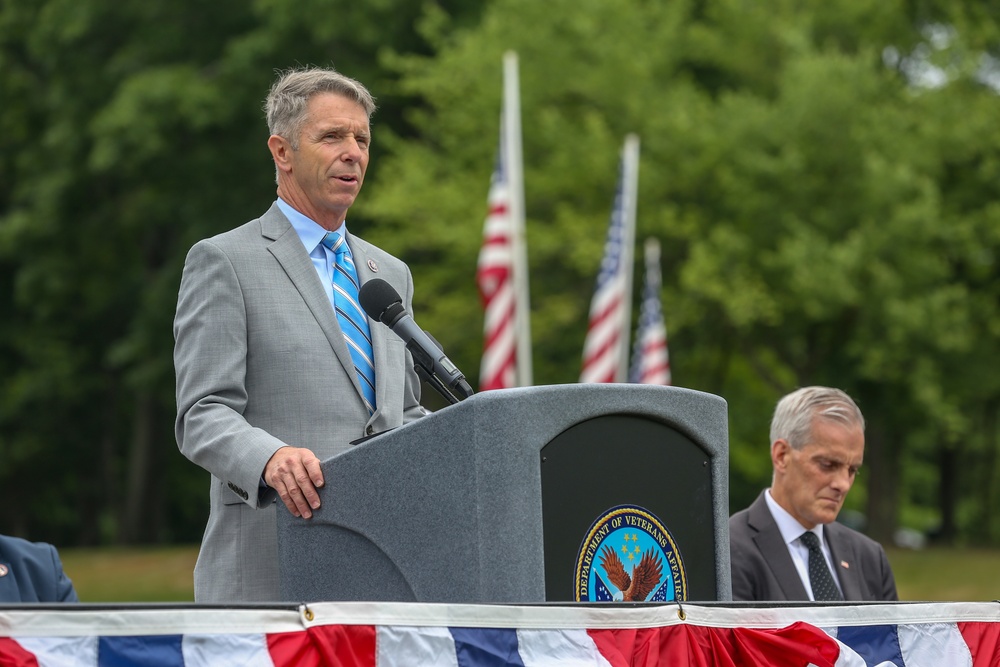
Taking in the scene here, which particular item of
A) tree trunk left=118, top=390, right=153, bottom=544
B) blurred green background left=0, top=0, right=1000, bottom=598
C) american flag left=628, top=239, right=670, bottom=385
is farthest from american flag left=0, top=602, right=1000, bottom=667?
tree trunk left=118, top=390, right=153, bottom=544

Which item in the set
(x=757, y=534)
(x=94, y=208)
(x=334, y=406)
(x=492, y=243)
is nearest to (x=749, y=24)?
(x=492, y=243)

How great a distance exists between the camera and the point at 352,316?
3.51 m

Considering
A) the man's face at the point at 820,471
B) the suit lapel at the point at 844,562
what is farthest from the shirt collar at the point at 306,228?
the suit lapel at the point at 844,562

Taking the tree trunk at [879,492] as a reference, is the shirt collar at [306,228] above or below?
below

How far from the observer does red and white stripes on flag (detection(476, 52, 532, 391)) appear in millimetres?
14906

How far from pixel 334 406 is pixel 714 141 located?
19.2 m

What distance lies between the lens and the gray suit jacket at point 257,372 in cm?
330

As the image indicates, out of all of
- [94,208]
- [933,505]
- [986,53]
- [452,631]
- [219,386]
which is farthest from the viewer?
[933,505]

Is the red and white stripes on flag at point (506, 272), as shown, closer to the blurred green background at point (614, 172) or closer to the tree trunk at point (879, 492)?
the blurred green background at point (614, 172)

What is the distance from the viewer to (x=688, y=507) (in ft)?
10.0

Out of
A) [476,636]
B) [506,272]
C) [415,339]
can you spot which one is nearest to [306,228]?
[415,339]

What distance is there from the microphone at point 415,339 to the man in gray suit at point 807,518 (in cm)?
216

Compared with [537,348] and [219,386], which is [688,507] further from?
[537,348]

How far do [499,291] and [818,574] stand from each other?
403 inches
